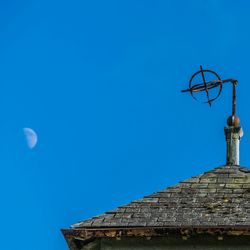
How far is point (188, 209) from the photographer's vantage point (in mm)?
14055

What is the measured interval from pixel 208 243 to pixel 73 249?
1934mm

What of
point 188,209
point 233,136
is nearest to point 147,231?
point 188,209

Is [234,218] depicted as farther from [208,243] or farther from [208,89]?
[208,89]

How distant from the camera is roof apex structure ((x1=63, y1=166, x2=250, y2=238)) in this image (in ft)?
44.9

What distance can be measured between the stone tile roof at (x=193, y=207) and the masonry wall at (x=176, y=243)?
21cm

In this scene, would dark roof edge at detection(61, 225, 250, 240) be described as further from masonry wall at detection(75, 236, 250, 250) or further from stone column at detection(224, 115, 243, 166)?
A: stone column at detection(224, 115, 243, 166)

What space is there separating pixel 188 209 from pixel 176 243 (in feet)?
1.83

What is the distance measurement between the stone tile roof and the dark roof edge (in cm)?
6

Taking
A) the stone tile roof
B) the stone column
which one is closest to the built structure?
the stone tile roof

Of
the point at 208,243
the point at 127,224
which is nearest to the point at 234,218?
the point at 208,243

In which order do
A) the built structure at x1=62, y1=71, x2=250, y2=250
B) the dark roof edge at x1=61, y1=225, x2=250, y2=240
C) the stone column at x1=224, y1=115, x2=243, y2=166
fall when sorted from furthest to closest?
1. the stone column at x1=224, y1=115, x2=243, y2=166
2. the built structure at x1=62, y1=71, x2=250, y2=250
3. the dark roof edge at x1=61, y1=225, x2=250, y2=240

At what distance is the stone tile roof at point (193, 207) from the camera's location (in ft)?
45.0

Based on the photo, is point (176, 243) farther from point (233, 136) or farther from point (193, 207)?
point (233, 136)

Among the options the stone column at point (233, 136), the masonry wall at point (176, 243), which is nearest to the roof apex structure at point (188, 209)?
the masonry wall at point (176, 243)
